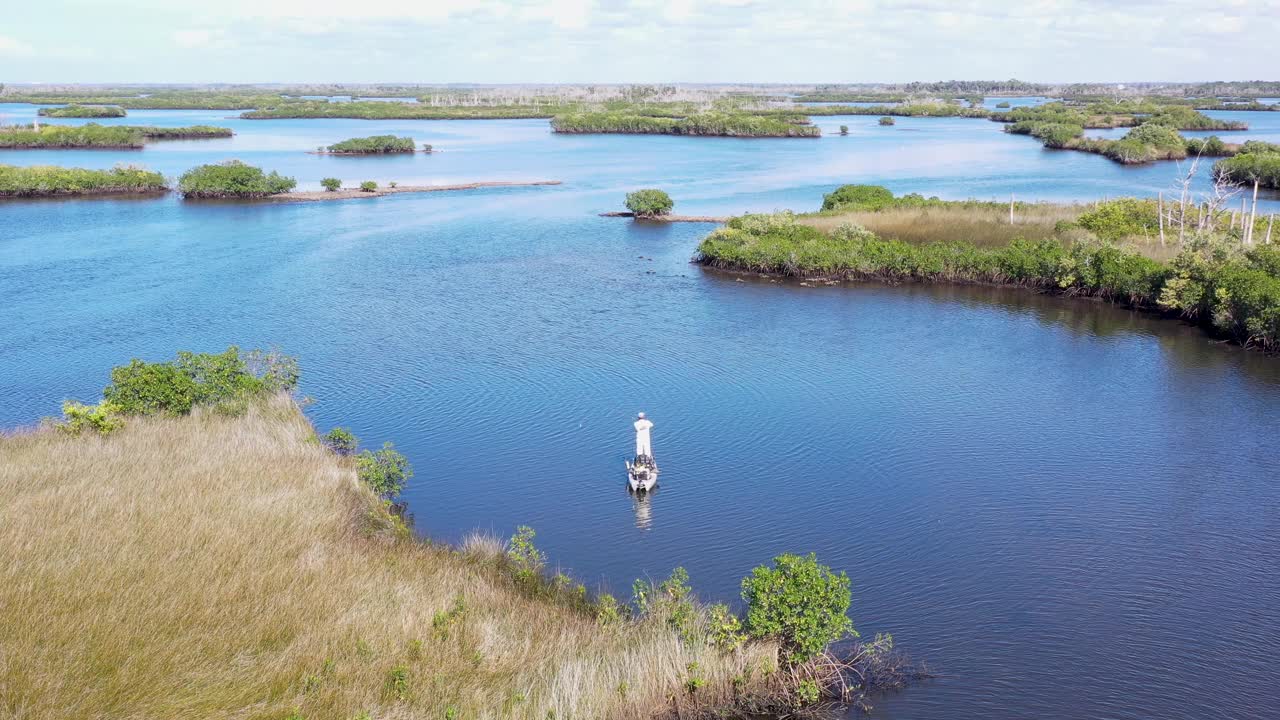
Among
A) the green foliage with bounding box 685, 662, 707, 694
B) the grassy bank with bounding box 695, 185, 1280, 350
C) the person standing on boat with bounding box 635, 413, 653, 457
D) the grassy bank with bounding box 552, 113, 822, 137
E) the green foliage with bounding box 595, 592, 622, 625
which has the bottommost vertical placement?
the green foliage with bounding box 685, 662, 707, 694

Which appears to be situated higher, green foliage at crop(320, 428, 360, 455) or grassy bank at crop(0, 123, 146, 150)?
grassy bank at crop(0, 123, 146, 150)

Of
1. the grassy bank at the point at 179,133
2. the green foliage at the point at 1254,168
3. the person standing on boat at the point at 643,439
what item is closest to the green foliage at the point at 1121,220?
the green foliage at the point at 1254,168

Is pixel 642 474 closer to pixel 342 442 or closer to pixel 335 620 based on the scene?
pixel 342 442

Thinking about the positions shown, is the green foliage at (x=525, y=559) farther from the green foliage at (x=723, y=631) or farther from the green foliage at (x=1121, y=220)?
the green foliage at (x=1121, y=220)

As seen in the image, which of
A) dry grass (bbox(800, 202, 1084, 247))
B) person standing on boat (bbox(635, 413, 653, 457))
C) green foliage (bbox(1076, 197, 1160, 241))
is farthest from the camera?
dry grass (bbox(800, 202, 1084, 247))

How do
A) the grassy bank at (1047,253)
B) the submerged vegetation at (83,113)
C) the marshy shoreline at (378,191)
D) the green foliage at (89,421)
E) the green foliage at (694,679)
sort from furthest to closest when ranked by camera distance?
1. the submerged vegetation at (83,113)
2. the marshy shoreline at (378,191)
3. the grassy bank at (1047,253)
4. the green foliage at (89,421)
5. the green foliage at (694,679)

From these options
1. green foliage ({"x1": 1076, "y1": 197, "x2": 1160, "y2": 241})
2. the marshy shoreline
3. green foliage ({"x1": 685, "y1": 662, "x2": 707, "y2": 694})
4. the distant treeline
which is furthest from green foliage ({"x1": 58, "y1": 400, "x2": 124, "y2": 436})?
the distant treeline

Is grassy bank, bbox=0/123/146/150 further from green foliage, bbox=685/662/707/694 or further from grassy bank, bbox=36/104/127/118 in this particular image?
green foliage, bbox=685/662/707/694
